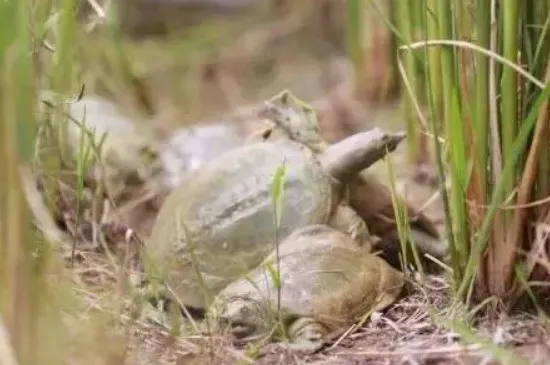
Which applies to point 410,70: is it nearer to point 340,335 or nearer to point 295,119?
point 295,119

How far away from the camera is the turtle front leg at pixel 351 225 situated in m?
1.36

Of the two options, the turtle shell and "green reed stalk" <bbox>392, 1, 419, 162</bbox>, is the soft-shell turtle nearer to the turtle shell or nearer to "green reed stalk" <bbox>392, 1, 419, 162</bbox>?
the turtle shell

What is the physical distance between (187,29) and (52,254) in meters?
2.33

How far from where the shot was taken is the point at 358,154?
1.42 meters

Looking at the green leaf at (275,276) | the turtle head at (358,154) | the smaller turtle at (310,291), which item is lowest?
the smaller turtle at (310,291)

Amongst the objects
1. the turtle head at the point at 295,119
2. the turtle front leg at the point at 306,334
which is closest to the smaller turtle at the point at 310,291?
the turtle front leg at the point at 306,334

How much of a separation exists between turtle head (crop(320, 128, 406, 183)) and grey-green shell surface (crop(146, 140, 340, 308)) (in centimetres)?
2

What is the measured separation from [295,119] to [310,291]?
43 cm

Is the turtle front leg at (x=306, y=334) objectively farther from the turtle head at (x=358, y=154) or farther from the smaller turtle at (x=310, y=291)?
the turtle head at (x=358, y=154)

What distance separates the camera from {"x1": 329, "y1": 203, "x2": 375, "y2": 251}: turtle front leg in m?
1.36

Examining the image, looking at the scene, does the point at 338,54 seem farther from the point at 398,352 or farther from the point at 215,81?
the point at 398,352

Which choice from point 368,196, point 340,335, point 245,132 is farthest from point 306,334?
point 245,132

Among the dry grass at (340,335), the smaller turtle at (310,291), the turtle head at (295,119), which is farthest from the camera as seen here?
the turtle head at (295,119)

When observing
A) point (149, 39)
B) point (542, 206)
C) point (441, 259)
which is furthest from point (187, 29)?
point (542, 206)
